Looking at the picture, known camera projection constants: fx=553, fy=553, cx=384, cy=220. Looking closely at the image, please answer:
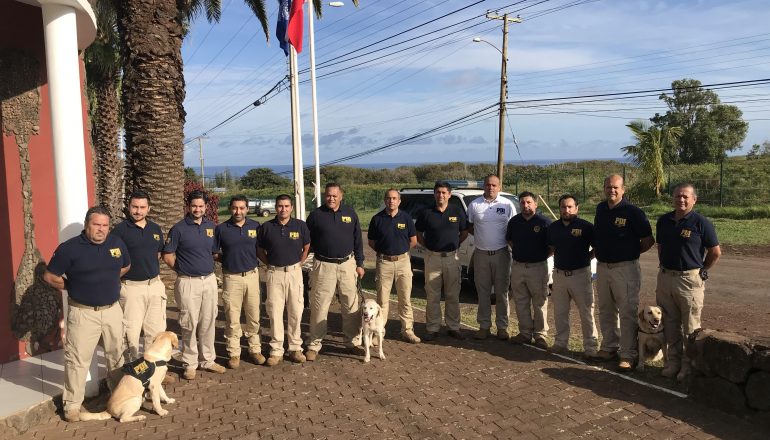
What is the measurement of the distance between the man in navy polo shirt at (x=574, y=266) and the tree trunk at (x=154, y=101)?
6.85 metres

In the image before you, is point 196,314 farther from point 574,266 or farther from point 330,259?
point 574,266

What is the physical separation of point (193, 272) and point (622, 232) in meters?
4.62

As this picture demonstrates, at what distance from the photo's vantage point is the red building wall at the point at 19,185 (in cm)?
609

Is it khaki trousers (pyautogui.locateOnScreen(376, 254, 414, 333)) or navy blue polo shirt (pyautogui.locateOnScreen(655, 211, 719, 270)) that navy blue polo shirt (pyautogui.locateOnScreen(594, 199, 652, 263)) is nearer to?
navy blue polo shirt (pyautogui.locateOnScreen(655, 211, 719, 270))

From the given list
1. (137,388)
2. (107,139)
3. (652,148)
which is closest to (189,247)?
(137,388)

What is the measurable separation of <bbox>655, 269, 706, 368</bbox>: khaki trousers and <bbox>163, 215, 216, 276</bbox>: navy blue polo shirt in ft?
15.8

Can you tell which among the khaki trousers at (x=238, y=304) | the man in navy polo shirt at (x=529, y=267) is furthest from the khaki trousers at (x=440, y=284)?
the khaki trousers at (x=238, y=304)

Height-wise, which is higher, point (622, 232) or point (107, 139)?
point (107, 139)

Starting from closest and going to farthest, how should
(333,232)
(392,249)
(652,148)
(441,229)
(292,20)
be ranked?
(333,232) → (392,249) → (441,229) → (292,20) → (652,148)

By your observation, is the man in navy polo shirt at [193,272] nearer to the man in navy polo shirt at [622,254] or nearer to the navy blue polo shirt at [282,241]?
the navy blue polo shirt at [282,241]

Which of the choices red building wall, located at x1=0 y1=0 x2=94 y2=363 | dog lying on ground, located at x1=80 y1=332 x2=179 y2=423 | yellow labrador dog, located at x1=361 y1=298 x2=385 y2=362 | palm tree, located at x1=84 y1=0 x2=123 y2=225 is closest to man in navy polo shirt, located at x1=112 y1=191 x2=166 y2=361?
dog lying on ground, located at x1=80 y1=332 x2=179 y2=423

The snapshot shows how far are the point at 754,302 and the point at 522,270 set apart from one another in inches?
210

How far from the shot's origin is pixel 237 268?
6.23 meters

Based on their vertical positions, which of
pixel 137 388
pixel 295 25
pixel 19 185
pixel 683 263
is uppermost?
pixel 295 25
